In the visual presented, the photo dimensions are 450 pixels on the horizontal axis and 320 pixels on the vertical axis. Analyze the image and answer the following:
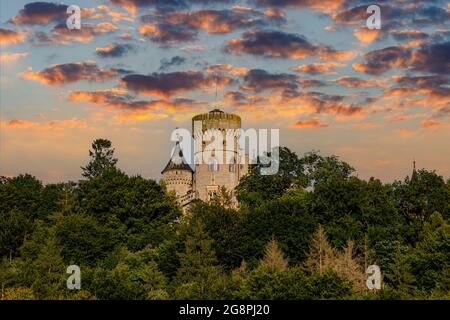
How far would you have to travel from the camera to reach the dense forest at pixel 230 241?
52844 millimetres

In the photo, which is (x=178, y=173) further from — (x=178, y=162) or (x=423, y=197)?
(x=423, y=197)

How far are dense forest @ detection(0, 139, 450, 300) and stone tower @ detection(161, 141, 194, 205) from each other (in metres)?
24.6

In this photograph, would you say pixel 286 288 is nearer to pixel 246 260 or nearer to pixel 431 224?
pixel 246 260

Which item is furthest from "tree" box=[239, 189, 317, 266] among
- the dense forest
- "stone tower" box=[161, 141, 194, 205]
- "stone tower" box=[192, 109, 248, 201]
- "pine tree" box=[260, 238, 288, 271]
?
"stone tower" box=[161, 141, 194, 205]

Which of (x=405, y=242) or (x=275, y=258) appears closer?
(x=275, y=258)

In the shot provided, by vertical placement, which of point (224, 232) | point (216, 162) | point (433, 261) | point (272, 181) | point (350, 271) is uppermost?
point (216, 162)

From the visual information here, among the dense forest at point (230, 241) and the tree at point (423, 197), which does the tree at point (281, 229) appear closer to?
the dense forest at point (230, 241)

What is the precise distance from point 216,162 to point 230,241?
39.0 metres

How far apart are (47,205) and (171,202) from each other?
1223cm

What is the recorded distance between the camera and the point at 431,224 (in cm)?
7006

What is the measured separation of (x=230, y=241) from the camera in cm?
6862

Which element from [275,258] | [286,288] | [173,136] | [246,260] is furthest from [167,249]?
[173,136]

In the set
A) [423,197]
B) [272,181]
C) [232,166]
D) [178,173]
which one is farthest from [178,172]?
[423,197]

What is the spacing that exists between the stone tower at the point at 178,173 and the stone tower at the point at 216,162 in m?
5.56
